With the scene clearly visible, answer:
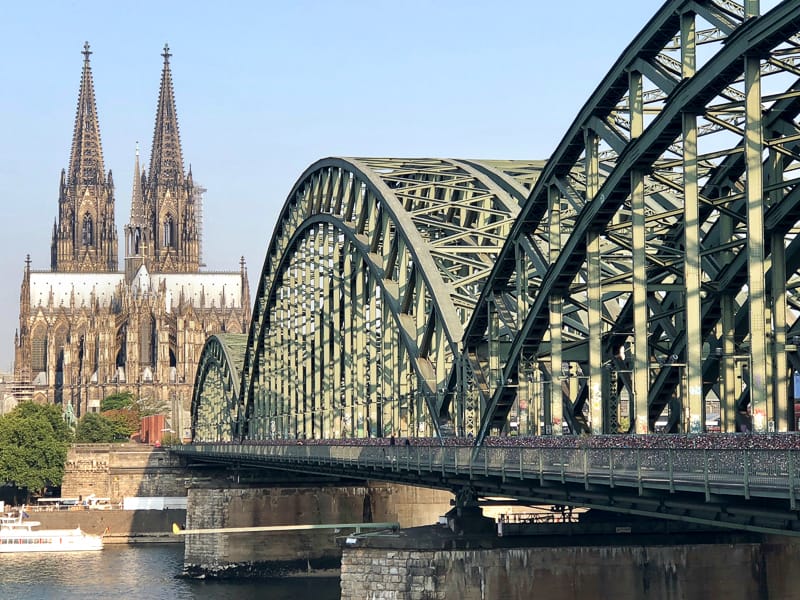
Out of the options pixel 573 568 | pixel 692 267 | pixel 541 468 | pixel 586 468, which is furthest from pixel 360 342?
pixel 692 267

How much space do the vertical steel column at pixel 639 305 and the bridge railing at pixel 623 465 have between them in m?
2.13

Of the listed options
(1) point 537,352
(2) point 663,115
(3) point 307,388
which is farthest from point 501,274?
(3) point 307,388

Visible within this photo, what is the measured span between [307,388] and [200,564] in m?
13.5

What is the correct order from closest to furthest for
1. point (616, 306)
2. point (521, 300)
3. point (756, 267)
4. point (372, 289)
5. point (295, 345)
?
1. point (756, 267)
2. point (521, 300)
3. point (616, 306)
4. point (372, 289)
5. point (295, 345)

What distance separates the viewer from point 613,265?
61.7 m

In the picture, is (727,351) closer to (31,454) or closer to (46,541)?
(46,541)

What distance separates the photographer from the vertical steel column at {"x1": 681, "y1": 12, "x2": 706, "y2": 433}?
38.0 meters

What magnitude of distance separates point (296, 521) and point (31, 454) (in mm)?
67448

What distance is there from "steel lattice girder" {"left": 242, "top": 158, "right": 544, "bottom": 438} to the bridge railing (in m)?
6.14

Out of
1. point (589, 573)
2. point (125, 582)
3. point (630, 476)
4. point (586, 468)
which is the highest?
point (586, 468)

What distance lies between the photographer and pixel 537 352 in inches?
2058

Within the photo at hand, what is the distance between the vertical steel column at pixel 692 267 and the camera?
38.0 m

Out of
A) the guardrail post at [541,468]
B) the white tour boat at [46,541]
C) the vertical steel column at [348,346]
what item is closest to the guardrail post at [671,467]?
the guardrail post at [541,468]

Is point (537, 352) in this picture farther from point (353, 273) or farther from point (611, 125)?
point (353, 273)
